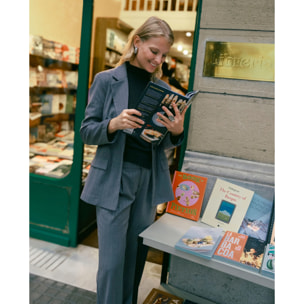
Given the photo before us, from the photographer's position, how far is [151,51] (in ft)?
5.17

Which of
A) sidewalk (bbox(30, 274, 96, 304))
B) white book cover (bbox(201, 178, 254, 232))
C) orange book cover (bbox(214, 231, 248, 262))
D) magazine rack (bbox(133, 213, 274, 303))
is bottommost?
sidewalk (bbox(30, 274, 96, 304))

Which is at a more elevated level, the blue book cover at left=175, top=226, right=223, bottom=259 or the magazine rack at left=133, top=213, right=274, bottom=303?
the blue book cover at left=175, top=226, right=223, bottom=259

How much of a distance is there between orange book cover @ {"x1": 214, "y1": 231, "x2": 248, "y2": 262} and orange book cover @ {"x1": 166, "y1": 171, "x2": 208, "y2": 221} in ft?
1.01

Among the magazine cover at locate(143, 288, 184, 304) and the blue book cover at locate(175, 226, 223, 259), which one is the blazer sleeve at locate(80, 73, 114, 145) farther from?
the magazine cover at locate(143, 288, 184, 304)

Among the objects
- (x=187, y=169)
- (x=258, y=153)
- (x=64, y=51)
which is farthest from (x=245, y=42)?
(x=64, y=51)

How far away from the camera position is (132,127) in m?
1.50

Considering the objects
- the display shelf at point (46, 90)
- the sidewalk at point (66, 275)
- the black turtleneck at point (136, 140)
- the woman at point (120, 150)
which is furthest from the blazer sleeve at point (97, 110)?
the display shelf at point (46, 90)

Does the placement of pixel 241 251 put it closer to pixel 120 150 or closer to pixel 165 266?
pixel 165 266

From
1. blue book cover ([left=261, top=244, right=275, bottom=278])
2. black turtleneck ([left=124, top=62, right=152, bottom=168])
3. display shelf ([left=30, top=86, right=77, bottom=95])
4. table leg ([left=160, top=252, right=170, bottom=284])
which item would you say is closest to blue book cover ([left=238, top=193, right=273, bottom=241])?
blue book cover ([left=261, top=244, right=275, bottom=278])

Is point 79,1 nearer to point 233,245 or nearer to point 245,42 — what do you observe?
point 245,42

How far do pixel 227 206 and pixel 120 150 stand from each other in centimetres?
89

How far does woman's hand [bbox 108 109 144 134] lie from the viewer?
58.1 inches

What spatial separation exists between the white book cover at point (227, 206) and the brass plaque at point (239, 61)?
78 cm

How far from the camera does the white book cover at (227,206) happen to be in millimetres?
1993
